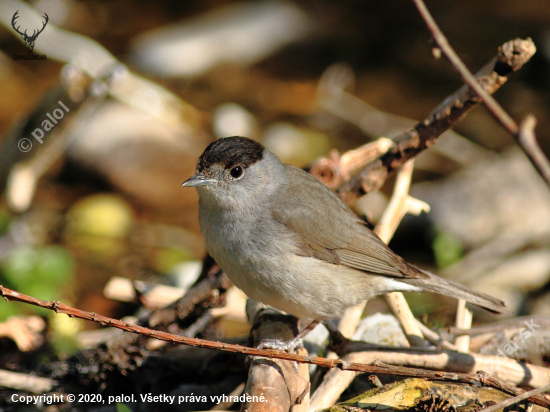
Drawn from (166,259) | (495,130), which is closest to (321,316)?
(166,259)

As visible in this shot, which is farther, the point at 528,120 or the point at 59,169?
the point at 59,169

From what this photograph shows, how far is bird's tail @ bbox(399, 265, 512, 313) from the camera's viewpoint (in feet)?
11.7

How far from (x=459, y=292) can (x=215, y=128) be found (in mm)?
5177

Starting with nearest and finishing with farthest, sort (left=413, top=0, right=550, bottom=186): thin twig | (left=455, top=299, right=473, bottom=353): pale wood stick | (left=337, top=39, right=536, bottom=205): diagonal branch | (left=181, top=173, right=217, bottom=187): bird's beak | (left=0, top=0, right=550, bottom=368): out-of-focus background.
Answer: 1. (left=413, top=0, right=550, bottom=186): thin twig
2. (left=337, top=39, right=536, bottom=205): diagonal branch
3. (left=181, top=173, right=217, bottom=187): bird's beak
4. (left=455, top=299, right=473, bottom=353): pale wood stick
5. (left=0, top=0, right=550, bottom=368): out-of-focus background

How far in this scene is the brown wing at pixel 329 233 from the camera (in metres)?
3.58

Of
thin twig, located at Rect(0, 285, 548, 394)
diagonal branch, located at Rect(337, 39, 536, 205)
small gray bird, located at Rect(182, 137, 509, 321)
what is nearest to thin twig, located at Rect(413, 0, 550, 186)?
diagonal branch, located at Rect(337, 39, 536, 205)

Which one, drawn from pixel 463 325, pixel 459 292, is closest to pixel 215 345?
pixel 459 292

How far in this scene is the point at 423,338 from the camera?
11.8 ft

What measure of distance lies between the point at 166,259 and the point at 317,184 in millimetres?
3164

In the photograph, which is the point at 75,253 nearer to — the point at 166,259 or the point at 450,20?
the point at 166,259

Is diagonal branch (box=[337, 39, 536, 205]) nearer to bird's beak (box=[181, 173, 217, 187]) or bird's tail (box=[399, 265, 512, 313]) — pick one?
bird's tail (box=[399, 265, 512, 313])

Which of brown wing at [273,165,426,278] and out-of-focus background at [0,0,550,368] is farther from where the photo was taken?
out-of-focus background at [0,0,550,368]

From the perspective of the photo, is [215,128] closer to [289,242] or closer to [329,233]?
[329,233]

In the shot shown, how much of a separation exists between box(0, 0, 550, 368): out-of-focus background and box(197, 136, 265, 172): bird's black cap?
666mm
